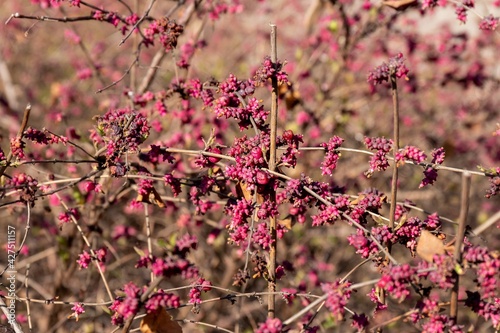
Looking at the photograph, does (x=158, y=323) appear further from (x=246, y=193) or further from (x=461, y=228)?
(x=461, y=228)

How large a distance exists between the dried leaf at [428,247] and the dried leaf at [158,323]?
0.80m

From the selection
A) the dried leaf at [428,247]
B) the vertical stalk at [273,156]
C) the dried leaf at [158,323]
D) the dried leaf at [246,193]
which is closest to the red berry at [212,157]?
the dried leaf at [246,193]

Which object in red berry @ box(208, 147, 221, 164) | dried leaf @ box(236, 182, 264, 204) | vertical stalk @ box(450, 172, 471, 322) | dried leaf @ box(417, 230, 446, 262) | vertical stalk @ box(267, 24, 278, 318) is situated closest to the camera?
vertical stalk @ box(450, 172, 471, 322)

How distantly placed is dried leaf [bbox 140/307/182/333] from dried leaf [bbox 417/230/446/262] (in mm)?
798

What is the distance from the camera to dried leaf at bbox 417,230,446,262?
163 centimetres

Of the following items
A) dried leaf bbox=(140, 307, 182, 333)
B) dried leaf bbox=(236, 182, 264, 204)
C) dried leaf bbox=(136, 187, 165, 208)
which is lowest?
dried leaf bbox=(140, 307, 182, 333)

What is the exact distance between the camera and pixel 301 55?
15.0 ft

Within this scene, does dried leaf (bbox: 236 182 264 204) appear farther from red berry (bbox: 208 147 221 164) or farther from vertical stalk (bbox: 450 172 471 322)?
vertical stalk (bbox: 450 172 471 322)

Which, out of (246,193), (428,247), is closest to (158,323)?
(246,193)

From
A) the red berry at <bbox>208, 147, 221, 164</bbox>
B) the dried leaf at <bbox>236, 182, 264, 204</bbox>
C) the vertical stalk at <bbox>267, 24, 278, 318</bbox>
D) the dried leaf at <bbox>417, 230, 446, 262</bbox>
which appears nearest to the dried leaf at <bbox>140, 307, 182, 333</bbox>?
the vertical stalk at <bbox>267, 24, 278, 318</bbox>

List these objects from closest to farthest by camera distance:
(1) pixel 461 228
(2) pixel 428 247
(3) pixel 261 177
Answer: (1) pixel 461 228, (2) pixel 428 247, (3) pixel 261 177

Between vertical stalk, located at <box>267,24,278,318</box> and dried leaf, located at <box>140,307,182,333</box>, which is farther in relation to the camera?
vertical stalk, located at <box>267,24,278,318</box>

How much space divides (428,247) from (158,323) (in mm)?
860

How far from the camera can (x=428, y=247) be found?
167 cm
